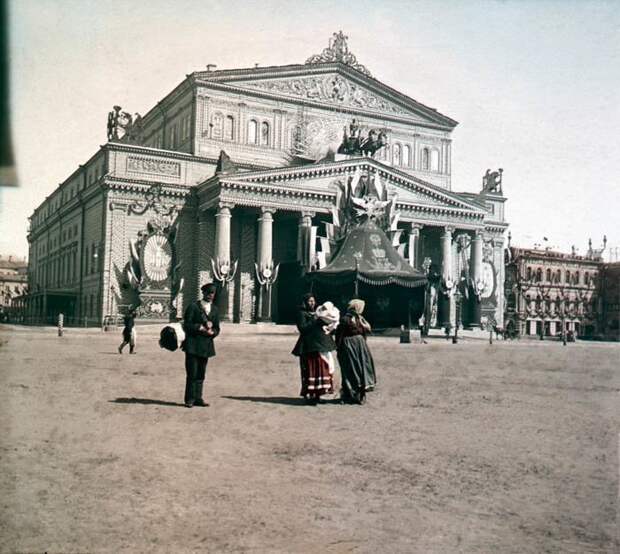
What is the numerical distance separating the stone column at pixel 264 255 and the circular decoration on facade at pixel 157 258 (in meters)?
5.74

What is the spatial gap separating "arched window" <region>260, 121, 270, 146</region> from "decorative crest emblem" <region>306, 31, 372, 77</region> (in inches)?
263

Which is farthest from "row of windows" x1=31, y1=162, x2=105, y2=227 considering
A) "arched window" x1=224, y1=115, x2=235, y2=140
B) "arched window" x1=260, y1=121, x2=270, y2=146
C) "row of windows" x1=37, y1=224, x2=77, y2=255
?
"arched window" x1=260, y1=121, x2=270, y2=146

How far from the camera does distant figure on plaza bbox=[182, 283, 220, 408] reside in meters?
12.3

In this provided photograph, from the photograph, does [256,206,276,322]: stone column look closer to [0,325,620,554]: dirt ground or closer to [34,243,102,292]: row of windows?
[34,243,102,292]: row of windows

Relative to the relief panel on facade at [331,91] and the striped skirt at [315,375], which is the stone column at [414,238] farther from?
the striped skirt at [315,375]

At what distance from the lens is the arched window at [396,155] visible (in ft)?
196

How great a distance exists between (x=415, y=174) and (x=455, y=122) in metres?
6.10

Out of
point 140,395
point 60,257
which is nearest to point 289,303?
point 60,257

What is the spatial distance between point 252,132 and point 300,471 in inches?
1878

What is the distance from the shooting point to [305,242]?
148 ft

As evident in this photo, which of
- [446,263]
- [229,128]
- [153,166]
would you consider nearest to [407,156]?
[446,263]

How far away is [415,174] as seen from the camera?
60.8m

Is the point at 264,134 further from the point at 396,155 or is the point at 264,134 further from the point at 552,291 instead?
the point at 552,291

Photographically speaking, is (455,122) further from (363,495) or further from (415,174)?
(363,495)
